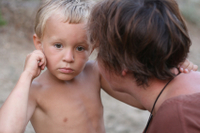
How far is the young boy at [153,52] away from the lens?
142cm

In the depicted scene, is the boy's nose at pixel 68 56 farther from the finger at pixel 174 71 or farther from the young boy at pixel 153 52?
the finger at pixel 174 71

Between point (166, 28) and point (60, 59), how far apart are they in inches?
30.8

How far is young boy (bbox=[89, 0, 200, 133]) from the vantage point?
142 cm

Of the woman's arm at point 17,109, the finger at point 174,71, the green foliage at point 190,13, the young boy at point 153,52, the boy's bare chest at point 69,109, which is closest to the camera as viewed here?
the young boy at point 153,52

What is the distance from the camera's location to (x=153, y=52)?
1.55m

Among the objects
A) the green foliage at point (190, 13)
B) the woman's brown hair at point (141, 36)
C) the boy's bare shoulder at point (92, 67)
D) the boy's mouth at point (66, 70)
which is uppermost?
the woman's brown hair at point (141, 36)

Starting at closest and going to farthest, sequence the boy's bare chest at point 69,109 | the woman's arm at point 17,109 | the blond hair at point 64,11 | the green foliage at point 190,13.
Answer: the woman's arm at point 17,109
the blond hair at point 64,11
the boy's bare chest at point 69,109
the green foliage at point 190,13

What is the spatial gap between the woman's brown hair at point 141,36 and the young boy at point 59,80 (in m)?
0.24

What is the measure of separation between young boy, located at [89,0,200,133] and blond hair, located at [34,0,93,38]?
0.63 feet

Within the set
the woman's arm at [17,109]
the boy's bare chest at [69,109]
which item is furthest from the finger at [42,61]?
the boy's bare chest at [69,109]

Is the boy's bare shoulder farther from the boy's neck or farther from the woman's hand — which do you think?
the woman's hand

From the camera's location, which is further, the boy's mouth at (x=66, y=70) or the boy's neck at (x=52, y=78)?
the boy's neck at (x=52, y=78)

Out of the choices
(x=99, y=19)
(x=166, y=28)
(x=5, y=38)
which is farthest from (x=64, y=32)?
(x=5, y=38)

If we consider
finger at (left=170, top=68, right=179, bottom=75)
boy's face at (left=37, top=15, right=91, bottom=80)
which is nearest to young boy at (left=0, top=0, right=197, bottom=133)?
boy's face at (left=37, top=15, right=91, bottom=80)
